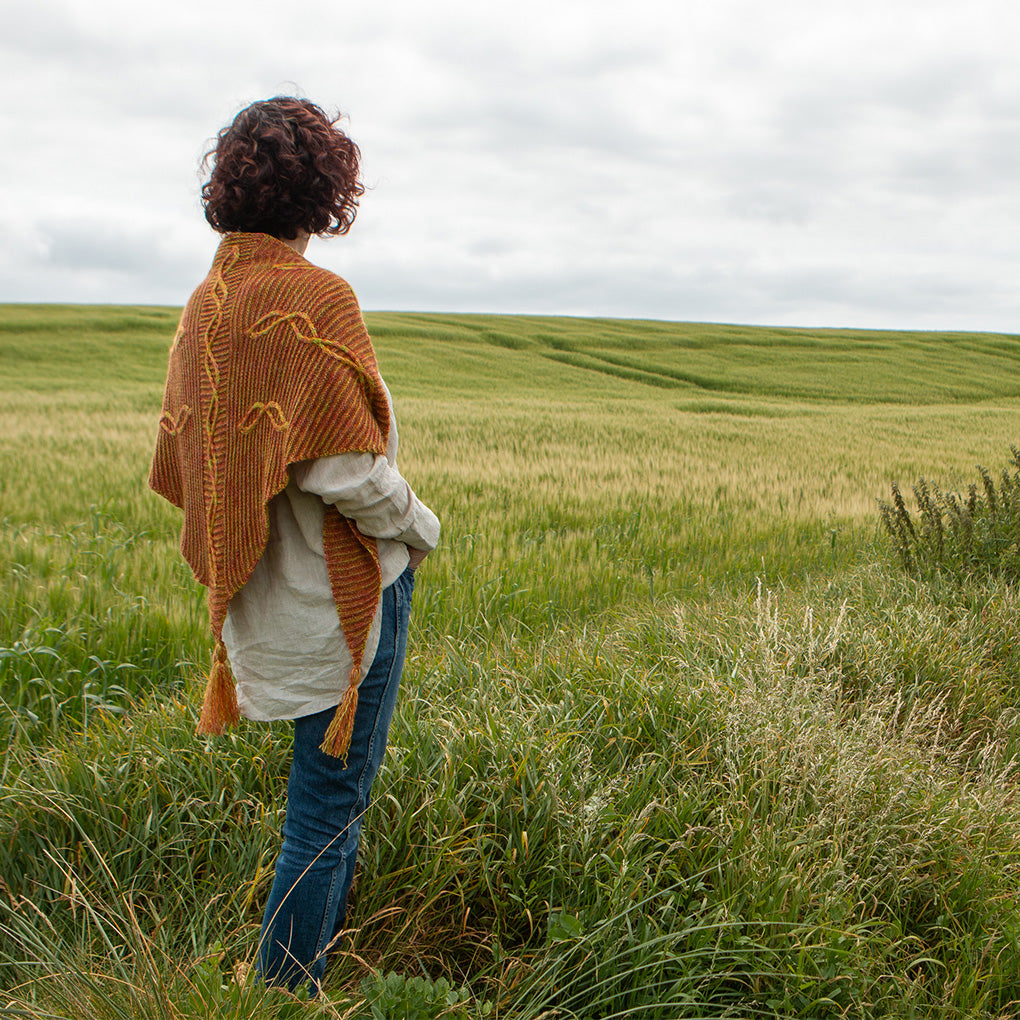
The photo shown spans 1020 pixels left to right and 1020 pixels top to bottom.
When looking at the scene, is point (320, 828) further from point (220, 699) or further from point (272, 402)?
point (272, 402)

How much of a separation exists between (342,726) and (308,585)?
332 millimetres

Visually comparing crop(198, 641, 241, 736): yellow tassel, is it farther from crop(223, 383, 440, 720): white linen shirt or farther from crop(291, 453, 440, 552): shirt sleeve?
crop(291, 453, 440, 552): shirt sleeve

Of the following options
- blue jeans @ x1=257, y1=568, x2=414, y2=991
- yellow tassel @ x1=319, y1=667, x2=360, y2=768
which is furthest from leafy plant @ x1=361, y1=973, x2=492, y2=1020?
yellow tassel @ x1=319, y1=667, x2=360, y2=768

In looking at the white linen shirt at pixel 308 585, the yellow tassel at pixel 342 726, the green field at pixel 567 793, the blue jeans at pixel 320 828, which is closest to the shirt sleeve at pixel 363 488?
the white linen shirt at pixel 308 585

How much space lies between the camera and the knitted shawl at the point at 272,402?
5.97ft

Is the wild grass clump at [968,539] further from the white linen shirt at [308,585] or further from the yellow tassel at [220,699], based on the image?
the yellow tassel at [220,699]

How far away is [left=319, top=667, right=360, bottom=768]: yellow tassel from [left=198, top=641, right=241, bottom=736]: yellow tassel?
43 cm

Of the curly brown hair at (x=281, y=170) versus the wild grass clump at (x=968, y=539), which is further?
the wild grass clump at (x=968, y=539)

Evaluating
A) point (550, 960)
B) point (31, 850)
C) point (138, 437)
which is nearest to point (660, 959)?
point (550, 960)

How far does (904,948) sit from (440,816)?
4.29 feet

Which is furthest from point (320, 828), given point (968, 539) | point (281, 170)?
point (968, 539)

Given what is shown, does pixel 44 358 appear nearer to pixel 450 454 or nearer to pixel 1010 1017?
pixel 450 454

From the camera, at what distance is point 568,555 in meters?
5.55

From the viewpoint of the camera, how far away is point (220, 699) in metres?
2.17
